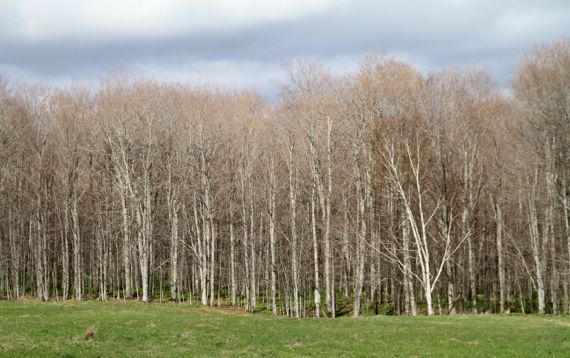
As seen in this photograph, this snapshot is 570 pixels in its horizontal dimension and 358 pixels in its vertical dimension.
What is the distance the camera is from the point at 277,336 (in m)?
20.8

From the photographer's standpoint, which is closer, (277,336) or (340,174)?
(277,336)

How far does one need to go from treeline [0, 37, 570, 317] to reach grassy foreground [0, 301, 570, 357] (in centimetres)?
884

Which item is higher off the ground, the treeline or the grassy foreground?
the treeline

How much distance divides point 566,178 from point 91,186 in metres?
42.9

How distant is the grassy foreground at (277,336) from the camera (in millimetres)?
17047

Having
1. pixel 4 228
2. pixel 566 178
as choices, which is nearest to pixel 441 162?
pixel 566 178

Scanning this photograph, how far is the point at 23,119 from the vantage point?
5159 cm

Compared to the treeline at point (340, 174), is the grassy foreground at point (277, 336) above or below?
below

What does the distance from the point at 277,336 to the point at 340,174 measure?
2671 cm

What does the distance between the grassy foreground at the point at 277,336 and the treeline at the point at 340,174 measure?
29.0 ft

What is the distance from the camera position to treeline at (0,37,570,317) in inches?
1508

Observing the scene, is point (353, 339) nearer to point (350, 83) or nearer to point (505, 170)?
point (350, 83)

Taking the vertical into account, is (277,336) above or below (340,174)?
below

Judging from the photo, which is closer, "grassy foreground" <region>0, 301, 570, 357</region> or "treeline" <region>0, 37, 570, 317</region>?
"grassy foreground" <region>0, 301, 570, 357</region>
